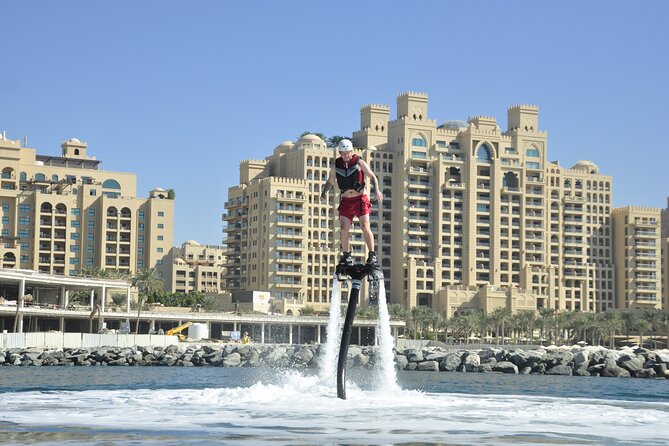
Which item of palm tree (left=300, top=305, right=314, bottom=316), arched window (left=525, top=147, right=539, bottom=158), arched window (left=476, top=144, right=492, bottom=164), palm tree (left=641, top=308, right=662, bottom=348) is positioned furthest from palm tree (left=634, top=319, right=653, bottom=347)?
palm tree (left=300, top=305, right=314, bottom=316)

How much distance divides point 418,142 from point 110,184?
2188 inches

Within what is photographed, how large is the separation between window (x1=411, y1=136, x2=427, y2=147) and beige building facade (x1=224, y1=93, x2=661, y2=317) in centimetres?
27

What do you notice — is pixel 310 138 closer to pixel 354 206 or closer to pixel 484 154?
pixel 484 154

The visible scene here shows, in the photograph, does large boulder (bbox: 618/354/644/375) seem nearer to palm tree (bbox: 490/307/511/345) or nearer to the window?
palm tree (bbox: 490/307/511/345)

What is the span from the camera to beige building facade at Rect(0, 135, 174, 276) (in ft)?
592

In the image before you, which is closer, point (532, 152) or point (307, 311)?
point (307, 311)

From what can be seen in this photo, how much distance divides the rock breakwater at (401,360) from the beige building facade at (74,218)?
279 ft

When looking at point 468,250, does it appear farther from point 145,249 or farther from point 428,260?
point 145,249

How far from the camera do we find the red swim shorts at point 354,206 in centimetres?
2992

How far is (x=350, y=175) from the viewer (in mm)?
29953

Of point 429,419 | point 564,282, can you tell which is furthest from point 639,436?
point 564,282

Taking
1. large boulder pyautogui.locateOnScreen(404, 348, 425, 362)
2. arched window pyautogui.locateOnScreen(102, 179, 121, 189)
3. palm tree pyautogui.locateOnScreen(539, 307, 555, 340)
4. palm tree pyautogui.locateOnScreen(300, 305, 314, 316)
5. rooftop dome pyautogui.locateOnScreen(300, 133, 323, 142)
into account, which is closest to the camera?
large boulder pyautogui.locateOnScreen(404, 348, 425, 362)

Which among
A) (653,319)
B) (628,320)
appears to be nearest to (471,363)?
(628,320)

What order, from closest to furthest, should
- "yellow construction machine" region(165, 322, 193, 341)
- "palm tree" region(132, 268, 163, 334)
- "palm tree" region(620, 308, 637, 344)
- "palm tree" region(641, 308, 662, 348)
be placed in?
"yellow construction machine" region(165, 322, 193, 341) < "palm tree" region(132, 268, 163, 334) < "palm tree" region(620, 308, 637, 344) < "palm tree" region(641, 308, 662, 348)
